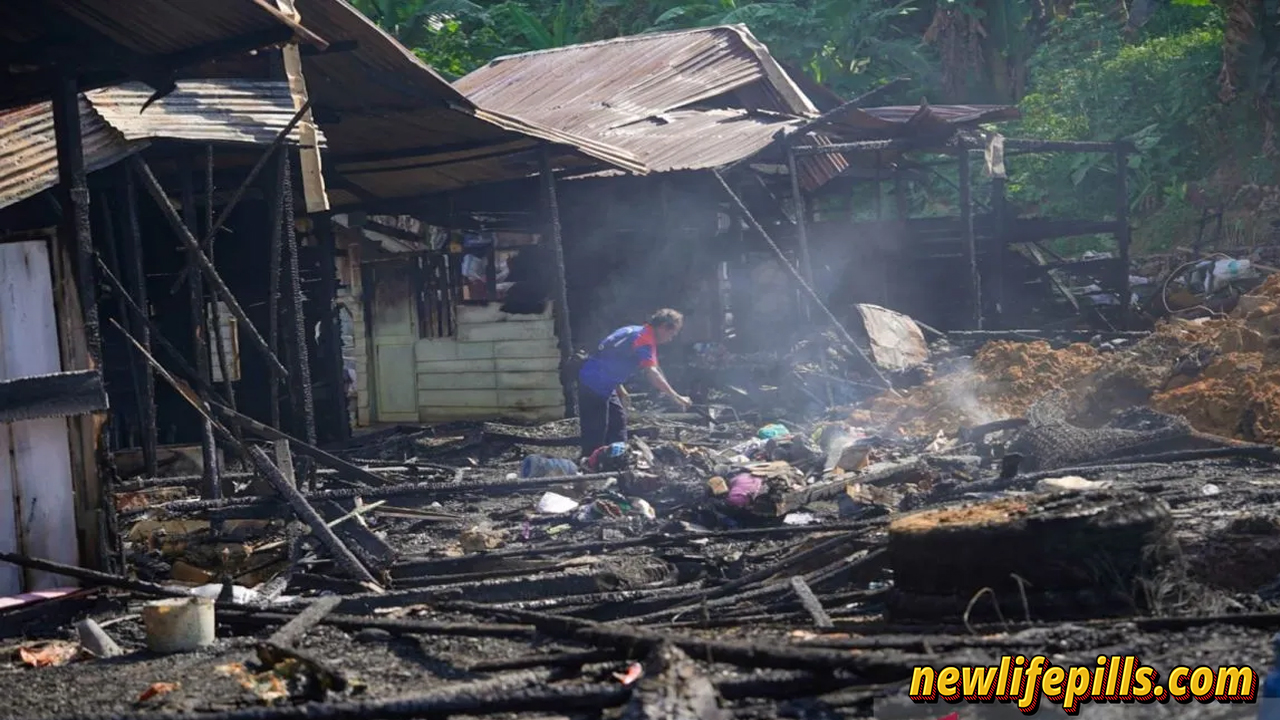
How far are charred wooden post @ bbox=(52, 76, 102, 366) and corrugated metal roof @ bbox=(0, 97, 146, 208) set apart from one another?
1.22 m

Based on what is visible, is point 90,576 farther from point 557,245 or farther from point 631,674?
point 557,245

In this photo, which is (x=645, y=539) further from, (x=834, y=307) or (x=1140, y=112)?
(x=1140, y=112)

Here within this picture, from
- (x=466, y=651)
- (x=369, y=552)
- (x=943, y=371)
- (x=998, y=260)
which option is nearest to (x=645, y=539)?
(x=369, y=552)

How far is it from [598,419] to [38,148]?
5108 millimetres

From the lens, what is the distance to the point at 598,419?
11.7m

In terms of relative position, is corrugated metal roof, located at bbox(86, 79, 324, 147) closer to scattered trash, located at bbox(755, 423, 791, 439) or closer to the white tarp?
scattered trash, located at bbox(755, 423, 791, 439)

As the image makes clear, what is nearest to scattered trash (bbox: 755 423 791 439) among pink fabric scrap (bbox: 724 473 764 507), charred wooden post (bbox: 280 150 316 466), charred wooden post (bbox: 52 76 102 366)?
pink fabric scrap (bbox: 724 473 764 507)

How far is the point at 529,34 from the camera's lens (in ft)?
94.9

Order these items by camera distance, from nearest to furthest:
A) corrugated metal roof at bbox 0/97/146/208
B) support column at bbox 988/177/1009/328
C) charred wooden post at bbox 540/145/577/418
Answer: corrugated metal roof at bbox 0/97/146/208 < charred wooden post at bbox 540/145/577/418 < support column at bbox 988/177/1009/328

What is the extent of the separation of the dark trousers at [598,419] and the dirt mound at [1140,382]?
3.03 m

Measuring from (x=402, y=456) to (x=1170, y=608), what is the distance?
932 centimetres

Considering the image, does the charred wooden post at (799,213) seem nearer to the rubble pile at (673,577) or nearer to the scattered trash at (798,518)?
the rubble pile at (673,577)

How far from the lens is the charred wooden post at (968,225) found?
1705 cm

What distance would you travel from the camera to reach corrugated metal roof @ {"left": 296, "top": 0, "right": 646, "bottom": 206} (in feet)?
33.4
